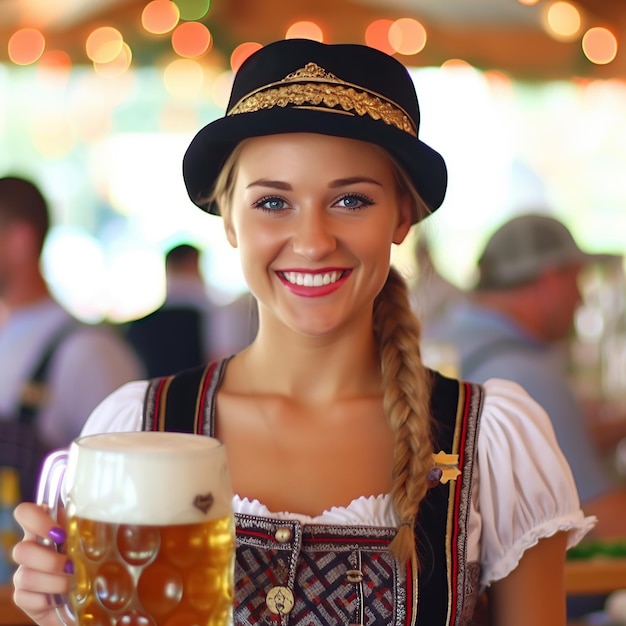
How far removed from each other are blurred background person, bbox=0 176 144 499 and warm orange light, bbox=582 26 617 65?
400cm

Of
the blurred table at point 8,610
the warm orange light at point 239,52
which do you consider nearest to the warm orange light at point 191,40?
the warm orange light at point 239,52

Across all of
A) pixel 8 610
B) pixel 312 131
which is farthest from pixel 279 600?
pixel 8 610

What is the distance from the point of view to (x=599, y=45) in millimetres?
5930

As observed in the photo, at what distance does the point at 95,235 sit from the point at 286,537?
4817 mm

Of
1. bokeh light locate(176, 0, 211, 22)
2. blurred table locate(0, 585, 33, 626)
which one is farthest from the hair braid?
bokeh light locate(176, 0, 211, 22)

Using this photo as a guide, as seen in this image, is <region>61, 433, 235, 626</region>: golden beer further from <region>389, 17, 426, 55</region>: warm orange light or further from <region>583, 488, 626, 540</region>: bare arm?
<region>389, 17, 426, 55</region>: warm orange light

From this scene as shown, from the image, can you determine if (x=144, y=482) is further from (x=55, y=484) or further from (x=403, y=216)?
(x=403, y=216)

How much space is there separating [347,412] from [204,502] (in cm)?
68

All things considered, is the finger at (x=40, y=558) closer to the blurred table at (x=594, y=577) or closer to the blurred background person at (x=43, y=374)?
the blurred table at (x=594, y=577)

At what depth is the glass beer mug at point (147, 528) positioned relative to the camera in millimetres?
914

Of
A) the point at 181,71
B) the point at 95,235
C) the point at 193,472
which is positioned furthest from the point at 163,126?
the point at 193,472

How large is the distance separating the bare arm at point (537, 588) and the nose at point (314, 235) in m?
0.55

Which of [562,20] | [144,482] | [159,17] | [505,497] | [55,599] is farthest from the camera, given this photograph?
[159,17]

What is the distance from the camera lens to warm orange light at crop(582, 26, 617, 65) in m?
5.85
